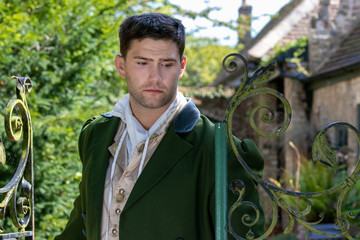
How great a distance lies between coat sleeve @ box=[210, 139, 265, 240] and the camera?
1.82m

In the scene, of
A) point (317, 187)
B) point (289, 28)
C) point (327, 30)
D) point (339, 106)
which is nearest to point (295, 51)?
point (327, 30)

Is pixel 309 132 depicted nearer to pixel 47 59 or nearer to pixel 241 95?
pixel 47 59

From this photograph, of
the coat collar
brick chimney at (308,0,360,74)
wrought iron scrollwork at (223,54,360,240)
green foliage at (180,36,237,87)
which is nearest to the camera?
wrought iron scrollwork at (223,54,360,240)

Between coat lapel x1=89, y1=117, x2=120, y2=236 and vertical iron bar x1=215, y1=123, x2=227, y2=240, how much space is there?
0.50 meters

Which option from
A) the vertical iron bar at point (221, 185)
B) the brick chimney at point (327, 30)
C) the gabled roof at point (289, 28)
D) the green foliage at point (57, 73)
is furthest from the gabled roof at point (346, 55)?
the vertical iron bar at point (221, 185)

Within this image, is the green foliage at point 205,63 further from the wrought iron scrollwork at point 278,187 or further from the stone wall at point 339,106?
the wrought iron scrollwork at point 278,187

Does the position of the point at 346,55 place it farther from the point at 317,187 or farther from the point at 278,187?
the point at 278,187

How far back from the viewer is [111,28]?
570 centimetres

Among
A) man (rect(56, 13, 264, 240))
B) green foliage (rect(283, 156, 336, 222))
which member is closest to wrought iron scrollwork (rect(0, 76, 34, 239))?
man (rect(56, 13, 264, 240))

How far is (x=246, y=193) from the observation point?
1.86m

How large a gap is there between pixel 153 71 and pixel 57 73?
3761 mm

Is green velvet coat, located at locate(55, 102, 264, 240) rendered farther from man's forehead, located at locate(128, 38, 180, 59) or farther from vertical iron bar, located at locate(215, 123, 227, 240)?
man's forehead, located at locate(128, 38, 180, 59)

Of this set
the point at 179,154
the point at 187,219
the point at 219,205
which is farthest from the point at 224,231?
the point at 179,154

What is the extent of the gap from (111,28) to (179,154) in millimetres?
3900
